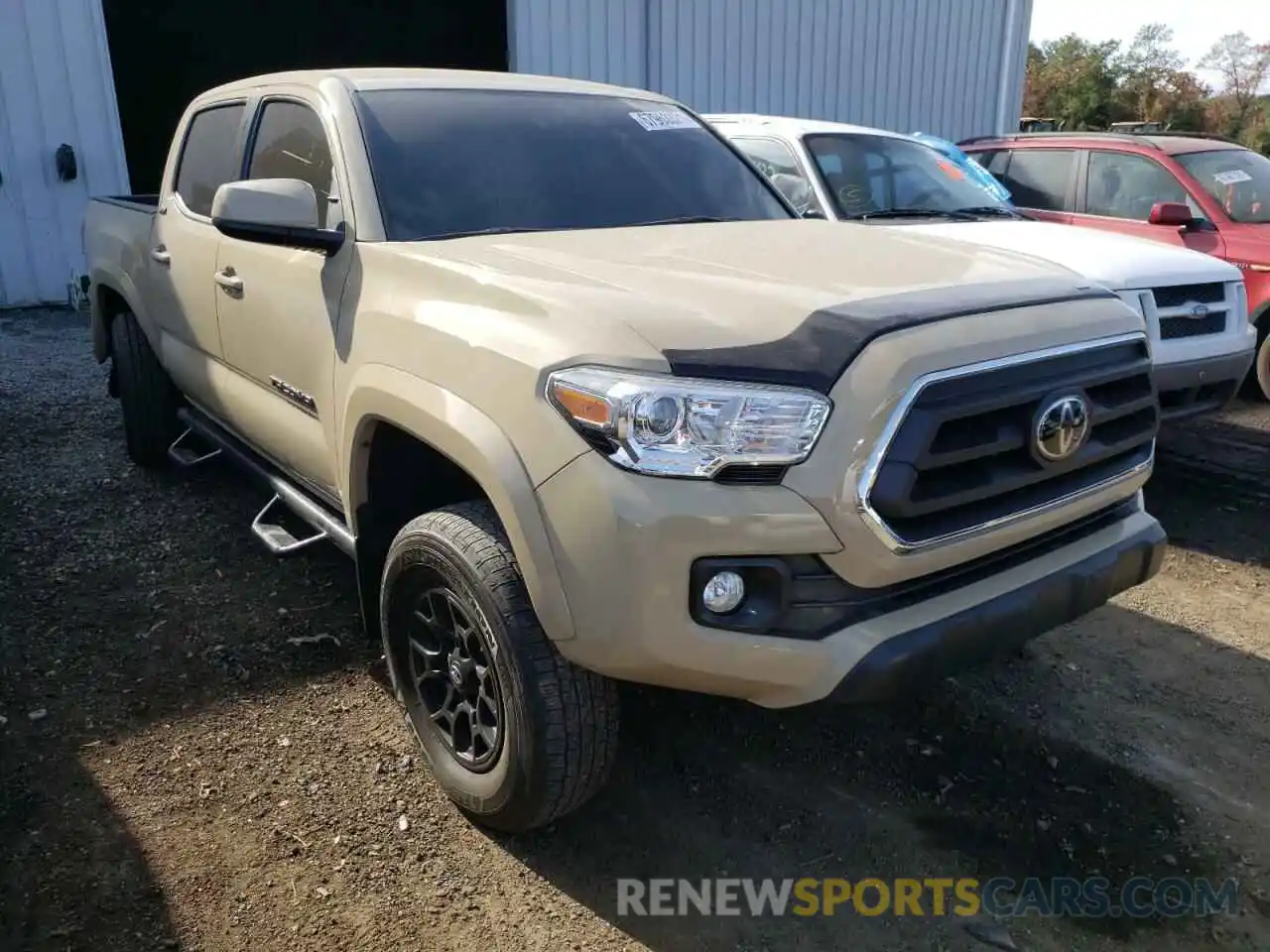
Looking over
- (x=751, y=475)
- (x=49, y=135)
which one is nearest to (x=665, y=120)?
(x=751, y=475)

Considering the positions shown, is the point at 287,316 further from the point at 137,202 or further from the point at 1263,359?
the point at 1263,359

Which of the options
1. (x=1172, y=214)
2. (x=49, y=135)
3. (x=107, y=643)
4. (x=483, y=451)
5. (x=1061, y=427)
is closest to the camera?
(x=483, y=451)

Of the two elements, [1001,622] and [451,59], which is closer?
[1001,622]

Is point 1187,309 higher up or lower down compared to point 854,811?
higher up

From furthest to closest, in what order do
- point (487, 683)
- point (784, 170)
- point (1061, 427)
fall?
point (784, 170) → point (487, 683) → point (1061, 427)

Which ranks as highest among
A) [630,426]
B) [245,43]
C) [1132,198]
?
[245,43]

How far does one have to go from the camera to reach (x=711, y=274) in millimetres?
2564

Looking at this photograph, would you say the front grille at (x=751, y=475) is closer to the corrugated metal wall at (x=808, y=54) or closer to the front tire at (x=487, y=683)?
the front tire at (x=487, y=683)

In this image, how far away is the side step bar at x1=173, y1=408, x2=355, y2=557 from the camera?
3.32 m

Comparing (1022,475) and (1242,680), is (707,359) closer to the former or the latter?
(1022,475)

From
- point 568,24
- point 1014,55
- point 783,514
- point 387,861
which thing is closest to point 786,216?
point 783,514

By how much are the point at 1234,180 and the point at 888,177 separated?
9.63 ft

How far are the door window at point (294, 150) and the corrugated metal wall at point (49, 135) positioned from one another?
7186 millimetres

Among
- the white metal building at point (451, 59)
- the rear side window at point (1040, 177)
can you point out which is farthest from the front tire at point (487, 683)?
the white metal building at point (451, 59)
